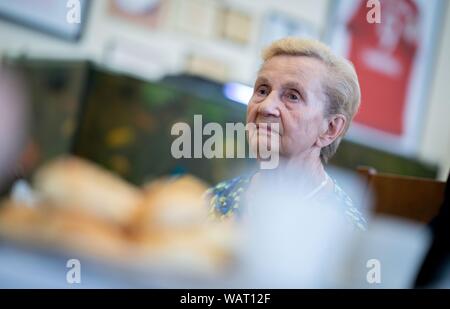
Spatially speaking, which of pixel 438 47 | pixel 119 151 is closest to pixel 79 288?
pixel 119 151

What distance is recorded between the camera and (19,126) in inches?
35.8

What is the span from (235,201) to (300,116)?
0.17 metres

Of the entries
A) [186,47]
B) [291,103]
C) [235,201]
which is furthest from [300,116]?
[186,47]

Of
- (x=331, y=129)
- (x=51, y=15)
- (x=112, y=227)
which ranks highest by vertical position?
(x=51, y=15)

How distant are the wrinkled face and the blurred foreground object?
17 cm

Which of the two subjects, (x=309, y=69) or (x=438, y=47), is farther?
(x=438, y=47)

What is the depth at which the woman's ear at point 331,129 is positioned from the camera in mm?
880

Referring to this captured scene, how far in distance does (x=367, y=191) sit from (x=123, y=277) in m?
0.45

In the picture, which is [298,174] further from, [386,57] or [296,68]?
[386,57]

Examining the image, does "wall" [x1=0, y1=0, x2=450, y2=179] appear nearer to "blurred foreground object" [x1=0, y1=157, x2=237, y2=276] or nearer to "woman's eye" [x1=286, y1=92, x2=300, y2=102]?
"woman's eye" [x1=286, y1=92, x2=300, y2=102]

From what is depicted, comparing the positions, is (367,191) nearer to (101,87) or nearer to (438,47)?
(438,47)

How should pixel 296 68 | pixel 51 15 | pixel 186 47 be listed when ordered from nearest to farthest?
→ pixel 296 68, pixel 51 15, pixel 186 47

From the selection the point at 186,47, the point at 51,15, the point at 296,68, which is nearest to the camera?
the point at 296,68

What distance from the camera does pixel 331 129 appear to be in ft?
2.91
